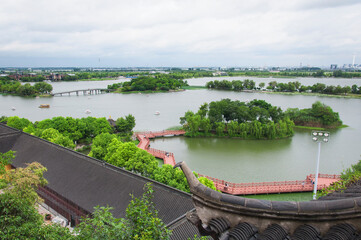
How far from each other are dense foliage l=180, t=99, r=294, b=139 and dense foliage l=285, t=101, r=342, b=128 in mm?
5341

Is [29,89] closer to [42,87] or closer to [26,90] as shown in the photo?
[26,90]

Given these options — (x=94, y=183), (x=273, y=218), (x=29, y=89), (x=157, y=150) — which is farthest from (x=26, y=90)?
(x=273, y=218)

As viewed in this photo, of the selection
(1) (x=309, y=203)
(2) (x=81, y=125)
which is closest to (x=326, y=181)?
(1) (x=309, y=203)

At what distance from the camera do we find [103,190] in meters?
12.8

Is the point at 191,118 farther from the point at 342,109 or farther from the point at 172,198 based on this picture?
the point at 342,109

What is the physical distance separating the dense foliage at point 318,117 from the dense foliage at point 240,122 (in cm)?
534

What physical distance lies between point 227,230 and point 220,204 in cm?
29

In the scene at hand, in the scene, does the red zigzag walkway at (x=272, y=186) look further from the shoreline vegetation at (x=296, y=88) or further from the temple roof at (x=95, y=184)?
the shoreline vegetation at (x=296, y=88)

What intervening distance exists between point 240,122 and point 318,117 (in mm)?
13812

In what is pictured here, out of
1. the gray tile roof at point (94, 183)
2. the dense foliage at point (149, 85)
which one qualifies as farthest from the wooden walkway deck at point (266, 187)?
the dense foliage at point (149, 85)

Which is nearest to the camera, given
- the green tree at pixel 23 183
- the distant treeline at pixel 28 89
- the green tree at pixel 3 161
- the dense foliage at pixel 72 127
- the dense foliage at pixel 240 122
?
the green tree at pixel 3 161

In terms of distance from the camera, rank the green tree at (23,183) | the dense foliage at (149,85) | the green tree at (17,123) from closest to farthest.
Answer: the green tree at (23,183), the green tree at (17,123), the dense foliage at (149,85)

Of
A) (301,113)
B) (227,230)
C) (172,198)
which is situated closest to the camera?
(227,230)

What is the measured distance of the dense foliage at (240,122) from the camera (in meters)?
33.0
